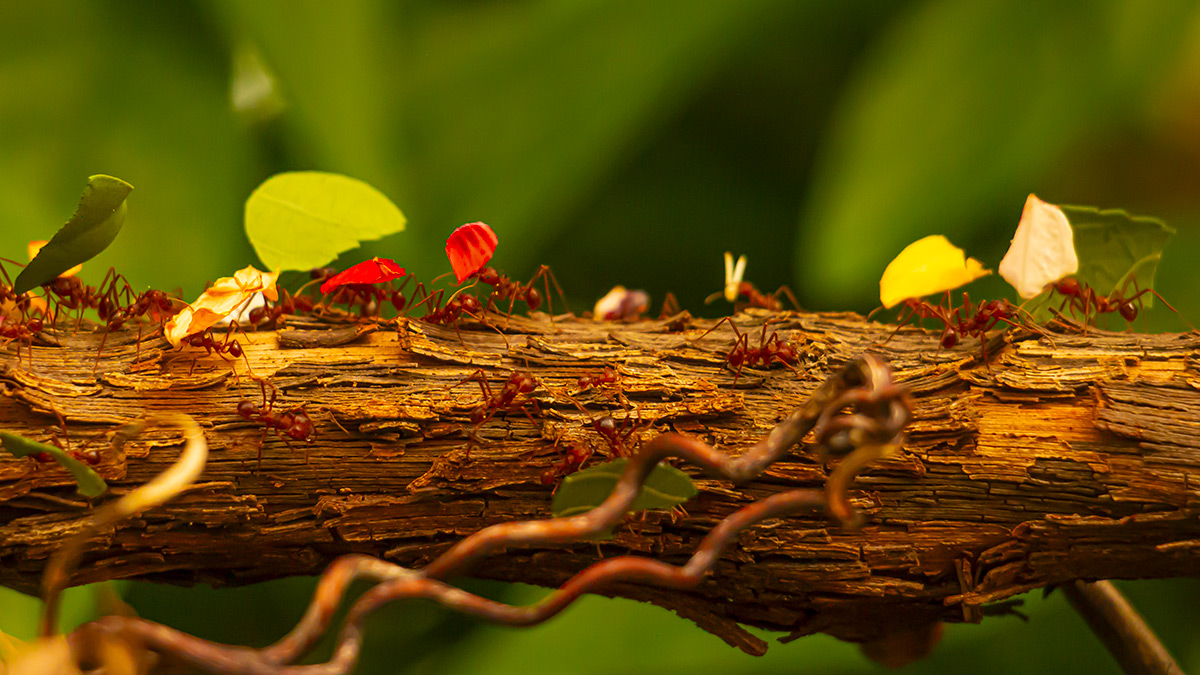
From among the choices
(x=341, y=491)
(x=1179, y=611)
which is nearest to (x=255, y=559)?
(x=341, y=491)

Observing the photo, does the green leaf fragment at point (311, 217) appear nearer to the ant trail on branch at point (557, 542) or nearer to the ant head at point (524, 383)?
the ant head at point (524, 383)

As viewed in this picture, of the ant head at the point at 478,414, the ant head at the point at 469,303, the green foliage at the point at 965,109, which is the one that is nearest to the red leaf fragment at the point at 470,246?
the ant head at the point at 469,303

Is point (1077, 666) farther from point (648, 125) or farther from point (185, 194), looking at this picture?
point (185, 194)

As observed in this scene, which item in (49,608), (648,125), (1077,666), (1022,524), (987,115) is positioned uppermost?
(648,125)

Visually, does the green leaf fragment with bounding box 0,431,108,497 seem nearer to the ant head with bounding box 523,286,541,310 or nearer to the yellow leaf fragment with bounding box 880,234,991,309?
the ant head with bounding box 523,286,541,310

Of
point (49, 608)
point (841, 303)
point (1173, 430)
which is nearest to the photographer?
point (49, 608)

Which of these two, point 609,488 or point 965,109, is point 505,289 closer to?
point 609,488
